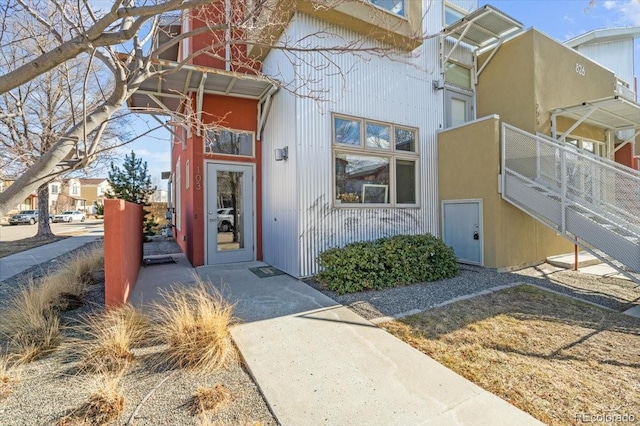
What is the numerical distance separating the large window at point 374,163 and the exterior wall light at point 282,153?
1008 millimetres

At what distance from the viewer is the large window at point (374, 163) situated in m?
6.73

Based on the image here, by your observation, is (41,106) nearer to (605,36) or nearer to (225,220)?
(225,220)

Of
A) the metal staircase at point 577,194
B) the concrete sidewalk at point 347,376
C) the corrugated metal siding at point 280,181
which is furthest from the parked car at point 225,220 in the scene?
the metal staircase at point 577,194

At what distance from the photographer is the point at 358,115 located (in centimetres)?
688

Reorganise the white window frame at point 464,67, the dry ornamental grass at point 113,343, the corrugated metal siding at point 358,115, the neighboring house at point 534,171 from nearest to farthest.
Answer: the dry ornamental grass at point 113,343, the neighboring house at point 534,171, the corrugated metal siding at point 358,115, the white window frame at point 464,67

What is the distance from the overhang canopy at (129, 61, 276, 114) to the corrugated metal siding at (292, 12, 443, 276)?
4.25 ft

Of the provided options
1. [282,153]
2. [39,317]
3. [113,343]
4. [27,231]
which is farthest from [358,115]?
[27,231]

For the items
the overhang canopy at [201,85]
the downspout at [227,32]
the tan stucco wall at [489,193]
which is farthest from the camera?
the tan stucco wall at [489,193]

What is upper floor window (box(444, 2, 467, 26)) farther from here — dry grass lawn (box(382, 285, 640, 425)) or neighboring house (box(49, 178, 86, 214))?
neighboring house (box(49, 178, 86, 214))

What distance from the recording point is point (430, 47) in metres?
8.23

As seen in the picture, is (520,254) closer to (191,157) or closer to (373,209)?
(373,209)

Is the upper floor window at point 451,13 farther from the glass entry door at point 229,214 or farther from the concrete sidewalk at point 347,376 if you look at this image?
the concrete sidewalk at point 347,376

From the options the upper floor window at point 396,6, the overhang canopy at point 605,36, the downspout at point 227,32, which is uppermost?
the overhang canopy at point 605,36

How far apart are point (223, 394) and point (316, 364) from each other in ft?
3.00
